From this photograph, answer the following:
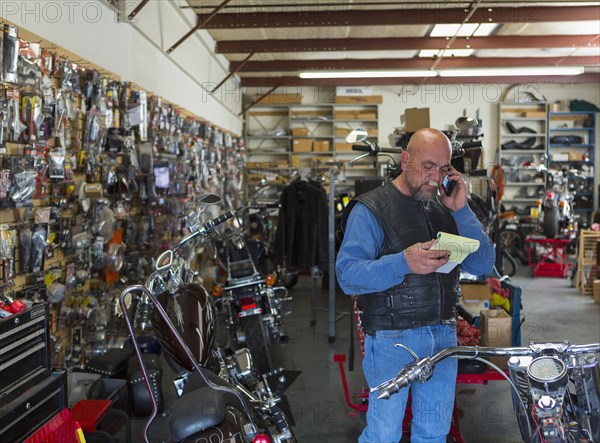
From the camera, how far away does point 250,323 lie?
4262 mm

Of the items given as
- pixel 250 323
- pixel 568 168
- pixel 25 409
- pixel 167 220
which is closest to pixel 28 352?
pixel 25 409

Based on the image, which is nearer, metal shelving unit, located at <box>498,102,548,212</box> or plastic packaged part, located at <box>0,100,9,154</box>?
plastic packaged part, located at <box>0,100,9,154</box>

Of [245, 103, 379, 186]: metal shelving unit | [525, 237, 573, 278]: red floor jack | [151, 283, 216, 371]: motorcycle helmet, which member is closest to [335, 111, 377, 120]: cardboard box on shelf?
[245, 103, 379, 186]: metal shelving unit

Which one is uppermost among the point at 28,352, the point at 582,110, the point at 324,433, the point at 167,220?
the point at 582,110

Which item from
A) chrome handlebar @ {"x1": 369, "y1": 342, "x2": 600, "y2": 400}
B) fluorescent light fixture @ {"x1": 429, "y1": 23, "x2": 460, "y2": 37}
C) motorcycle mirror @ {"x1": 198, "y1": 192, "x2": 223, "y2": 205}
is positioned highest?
fluorescent light fixture @ {"x1": 429, "y1": 23, "x2": 460, "y2": 37}

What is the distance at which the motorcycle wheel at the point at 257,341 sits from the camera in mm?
4250

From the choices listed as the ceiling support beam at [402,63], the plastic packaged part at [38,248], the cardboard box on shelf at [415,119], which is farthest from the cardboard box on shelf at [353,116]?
the plastic packaged part at [38,248]

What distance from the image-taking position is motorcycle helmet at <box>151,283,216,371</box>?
7.71 ft

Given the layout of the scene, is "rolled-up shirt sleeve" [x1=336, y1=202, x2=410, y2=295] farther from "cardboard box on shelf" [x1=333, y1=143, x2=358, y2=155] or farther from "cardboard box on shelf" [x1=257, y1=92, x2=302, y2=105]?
"cardboard box on shelf" [x1=257, y1=92, x2=302, y2=105]

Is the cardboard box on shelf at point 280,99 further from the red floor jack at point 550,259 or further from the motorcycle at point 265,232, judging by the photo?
the red floor jack at point 550,259

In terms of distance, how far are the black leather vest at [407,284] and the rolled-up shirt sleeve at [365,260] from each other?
0.04m

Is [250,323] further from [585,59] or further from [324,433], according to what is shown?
[585,59]

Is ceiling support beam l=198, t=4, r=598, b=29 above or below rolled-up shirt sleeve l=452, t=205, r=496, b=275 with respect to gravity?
above

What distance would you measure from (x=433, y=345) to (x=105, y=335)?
8.65 ft
